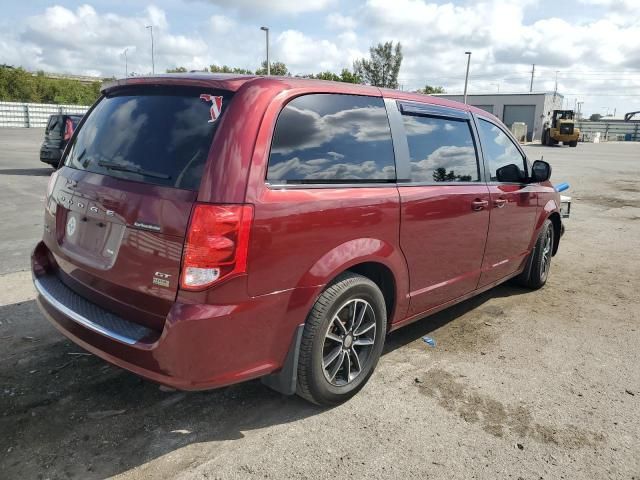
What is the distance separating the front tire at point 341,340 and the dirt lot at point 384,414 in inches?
6.2

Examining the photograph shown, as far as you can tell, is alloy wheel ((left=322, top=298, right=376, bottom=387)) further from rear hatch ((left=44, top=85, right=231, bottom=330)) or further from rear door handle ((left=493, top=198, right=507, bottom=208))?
rear door handle ((left=493, top=198, right=507, bottom=208))

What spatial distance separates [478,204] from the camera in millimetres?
4004

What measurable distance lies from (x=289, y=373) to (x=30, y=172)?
1388 centimetres

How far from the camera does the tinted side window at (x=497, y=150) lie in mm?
4332

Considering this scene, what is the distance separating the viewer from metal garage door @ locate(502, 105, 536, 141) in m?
A: 58.9

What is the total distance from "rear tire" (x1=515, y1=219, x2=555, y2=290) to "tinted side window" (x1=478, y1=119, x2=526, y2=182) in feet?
2.60

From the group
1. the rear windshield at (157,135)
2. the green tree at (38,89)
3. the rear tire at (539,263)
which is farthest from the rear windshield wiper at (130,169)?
the green tree at (38,89)

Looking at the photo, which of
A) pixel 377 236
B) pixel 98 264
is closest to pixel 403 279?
pixel 377 236

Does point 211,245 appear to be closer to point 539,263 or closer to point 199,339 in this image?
point 199,339

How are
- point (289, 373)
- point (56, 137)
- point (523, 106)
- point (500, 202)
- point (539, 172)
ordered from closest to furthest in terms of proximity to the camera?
1. point (289, 373)
2. point (500, 202)
3. point (539, 172)
4. point (56, 137)
5. point (523, 106)

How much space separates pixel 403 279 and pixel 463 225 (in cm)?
78

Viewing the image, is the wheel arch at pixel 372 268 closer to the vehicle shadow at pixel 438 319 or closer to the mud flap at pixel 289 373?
the mud flap at pixel 289 373

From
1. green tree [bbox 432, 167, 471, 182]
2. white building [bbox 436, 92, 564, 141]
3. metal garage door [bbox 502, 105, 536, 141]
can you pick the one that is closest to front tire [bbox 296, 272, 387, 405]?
green tree [bbox 432, 167, 471, 182]

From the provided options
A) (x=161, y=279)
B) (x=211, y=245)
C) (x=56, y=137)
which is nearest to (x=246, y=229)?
(x=211, y=245)
